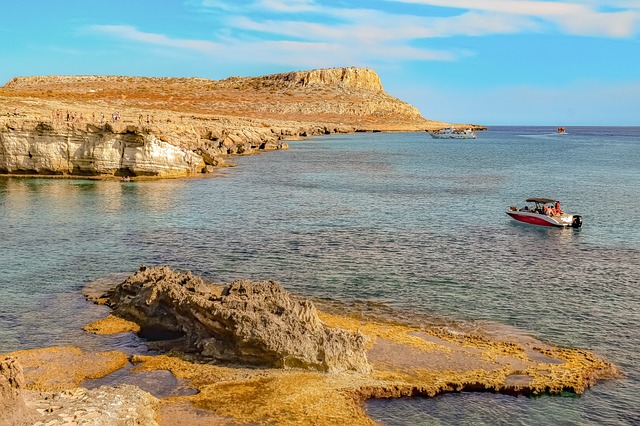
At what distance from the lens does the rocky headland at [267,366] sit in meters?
16.6

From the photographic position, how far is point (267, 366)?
65.4 ft

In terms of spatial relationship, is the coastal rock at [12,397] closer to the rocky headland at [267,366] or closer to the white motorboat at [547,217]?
the rocky headland at [267,366]

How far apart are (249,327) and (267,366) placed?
138 centimetres

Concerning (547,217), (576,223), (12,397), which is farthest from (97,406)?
(576,223)

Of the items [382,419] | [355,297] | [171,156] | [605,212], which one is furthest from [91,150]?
[382,419]

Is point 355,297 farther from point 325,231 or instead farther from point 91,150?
point 91,150

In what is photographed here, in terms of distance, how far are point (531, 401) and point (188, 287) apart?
13.1m

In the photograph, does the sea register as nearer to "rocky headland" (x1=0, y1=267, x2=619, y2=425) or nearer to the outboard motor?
"rocky headland" (x1=0, y1=267, x2=619, y2=425)

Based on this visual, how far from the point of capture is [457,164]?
4082 inches

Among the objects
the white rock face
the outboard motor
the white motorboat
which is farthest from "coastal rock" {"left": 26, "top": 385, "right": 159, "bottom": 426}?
the white rock face

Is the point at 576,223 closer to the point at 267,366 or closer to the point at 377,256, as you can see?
the point at 377,256

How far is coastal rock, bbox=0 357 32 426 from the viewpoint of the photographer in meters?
14.1

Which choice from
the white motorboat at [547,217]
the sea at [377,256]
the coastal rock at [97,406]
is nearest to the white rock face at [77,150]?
the sea at [377,256]

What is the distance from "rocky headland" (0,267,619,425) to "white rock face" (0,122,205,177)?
43143mm
